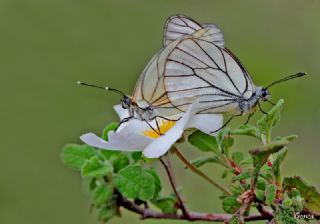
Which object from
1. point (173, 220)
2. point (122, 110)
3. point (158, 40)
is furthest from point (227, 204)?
point (158, 40)

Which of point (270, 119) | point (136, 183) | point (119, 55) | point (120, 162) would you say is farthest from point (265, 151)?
point (119, 55)

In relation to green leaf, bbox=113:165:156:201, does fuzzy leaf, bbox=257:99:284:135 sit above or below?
above

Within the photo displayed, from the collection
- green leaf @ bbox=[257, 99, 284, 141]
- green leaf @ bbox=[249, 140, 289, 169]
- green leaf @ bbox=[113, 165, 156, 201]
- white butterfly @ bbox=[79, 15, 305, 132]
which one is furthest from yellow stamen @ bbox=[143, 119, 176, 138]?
green leaf @ bbox=[249, 140, 289, 169]

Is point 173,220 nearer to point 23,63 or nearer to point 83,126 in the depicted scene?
point 83,126

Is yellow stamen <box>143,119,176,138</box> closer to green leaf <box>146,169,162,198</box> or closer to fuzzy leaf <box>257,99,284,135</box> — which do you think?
green leaf <box>146,169,162,198</box>

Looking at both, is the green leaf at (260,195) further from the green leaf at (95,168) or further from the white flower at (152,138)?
the green leaf at (95,168)

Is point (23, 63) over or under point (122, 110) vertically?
over
